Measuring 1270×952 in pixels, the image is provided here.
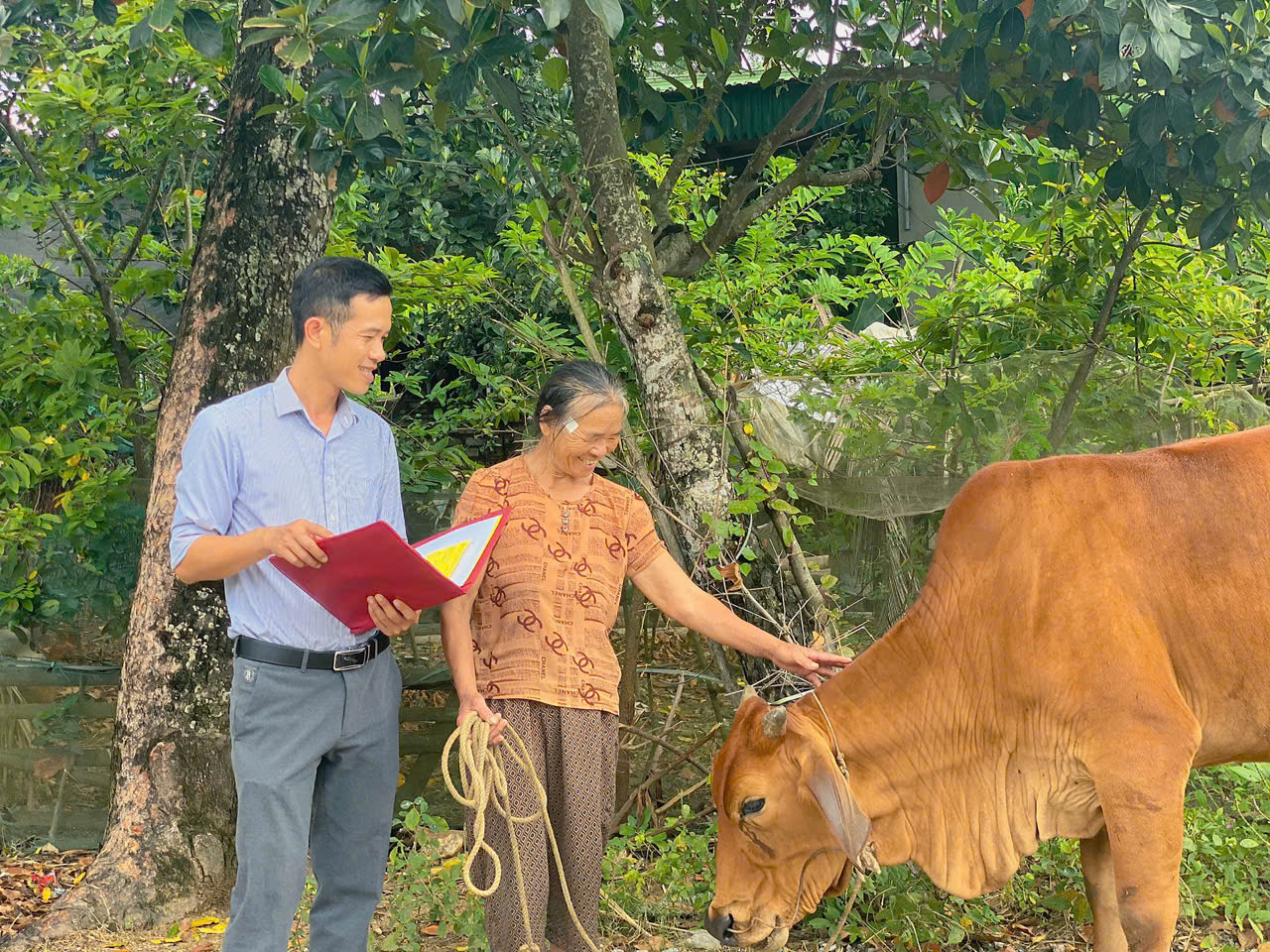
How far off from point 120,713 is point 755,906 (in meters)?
2.68

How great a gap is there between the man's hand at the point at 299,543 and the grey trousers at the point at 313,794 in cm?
40

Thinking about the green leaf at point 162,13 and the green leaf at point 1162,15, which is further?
the green leaf at point 1162,15

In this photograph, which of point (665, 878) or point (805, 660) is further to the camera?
point (665, 878)

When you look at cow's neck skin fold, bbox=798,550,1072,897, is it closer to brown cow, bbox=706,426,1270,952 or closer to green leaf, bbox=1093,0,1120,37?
brown cow, bbox=706,426,1270,952

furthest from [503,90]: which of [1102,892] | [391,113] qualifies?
[1102,892]

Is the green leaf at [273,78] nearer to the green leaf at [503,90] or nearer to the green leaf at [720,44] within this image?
the green leaf at [503,90]

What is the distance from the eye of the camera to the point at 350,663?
3.30 m

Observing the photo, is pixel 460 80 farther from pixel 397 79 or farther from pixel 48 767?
pixel 48 767

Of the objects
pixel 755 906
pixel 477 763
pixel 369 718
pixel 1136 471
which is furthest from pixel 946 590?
pixel 369 718

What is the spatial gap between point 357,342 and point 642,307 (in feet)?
5.06

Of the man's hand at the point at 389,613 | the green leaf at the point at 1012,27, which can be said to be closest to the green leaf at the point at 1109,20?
the green leaf at the point at 1012,27

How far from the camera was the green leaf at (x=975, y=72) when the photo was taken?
411cm

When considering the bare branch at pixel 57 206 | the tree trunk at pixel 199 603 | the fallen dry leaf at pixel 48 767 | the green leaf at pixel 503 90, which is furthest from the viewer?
the fallen dry leaf at pixel 48 767

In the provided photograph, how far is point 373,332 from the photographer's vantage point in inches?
128
